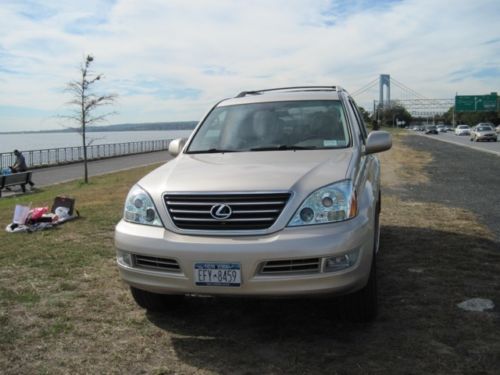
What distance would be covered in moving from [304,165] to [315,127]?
1022 millimetres

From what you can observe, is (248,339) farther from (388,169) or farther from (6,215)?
(388,169)

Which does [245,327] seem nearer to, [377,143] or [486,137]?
[377,143]

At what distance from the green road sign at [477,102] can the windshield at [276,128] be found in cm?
8973

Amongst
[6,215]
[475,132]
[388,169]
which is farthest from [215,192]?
[475,132]

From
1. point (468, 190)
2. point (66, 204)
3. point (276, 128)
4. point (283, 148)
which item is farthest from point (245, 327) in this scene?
point (468, 190)

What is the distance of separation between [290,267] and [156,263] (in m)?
0.92

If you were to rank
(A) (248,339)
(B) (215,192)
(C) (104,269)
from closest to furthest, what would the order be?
1. (B) (215,192)
2. (A) (248,339)
3. (C) (104,269)

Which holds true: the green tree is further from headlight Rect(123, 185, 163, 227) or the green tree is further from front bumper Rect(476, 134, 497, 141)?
headlight Rect(123, 185, 163, 227)

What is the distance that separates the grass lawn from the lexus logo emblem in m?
0.93

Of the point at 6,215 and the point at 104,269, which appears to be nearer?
the point at 104,269

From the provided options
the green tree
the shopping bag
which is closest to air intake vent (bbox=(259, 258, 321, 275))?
the shopping bag

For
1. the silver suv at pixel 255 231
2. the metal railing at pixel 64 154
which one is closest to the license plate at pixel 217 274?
the silver suv at pixel 255 231

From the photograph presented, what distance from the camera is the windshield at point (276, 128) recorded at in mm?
4625

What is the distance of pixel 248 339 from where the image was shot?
3.78m
